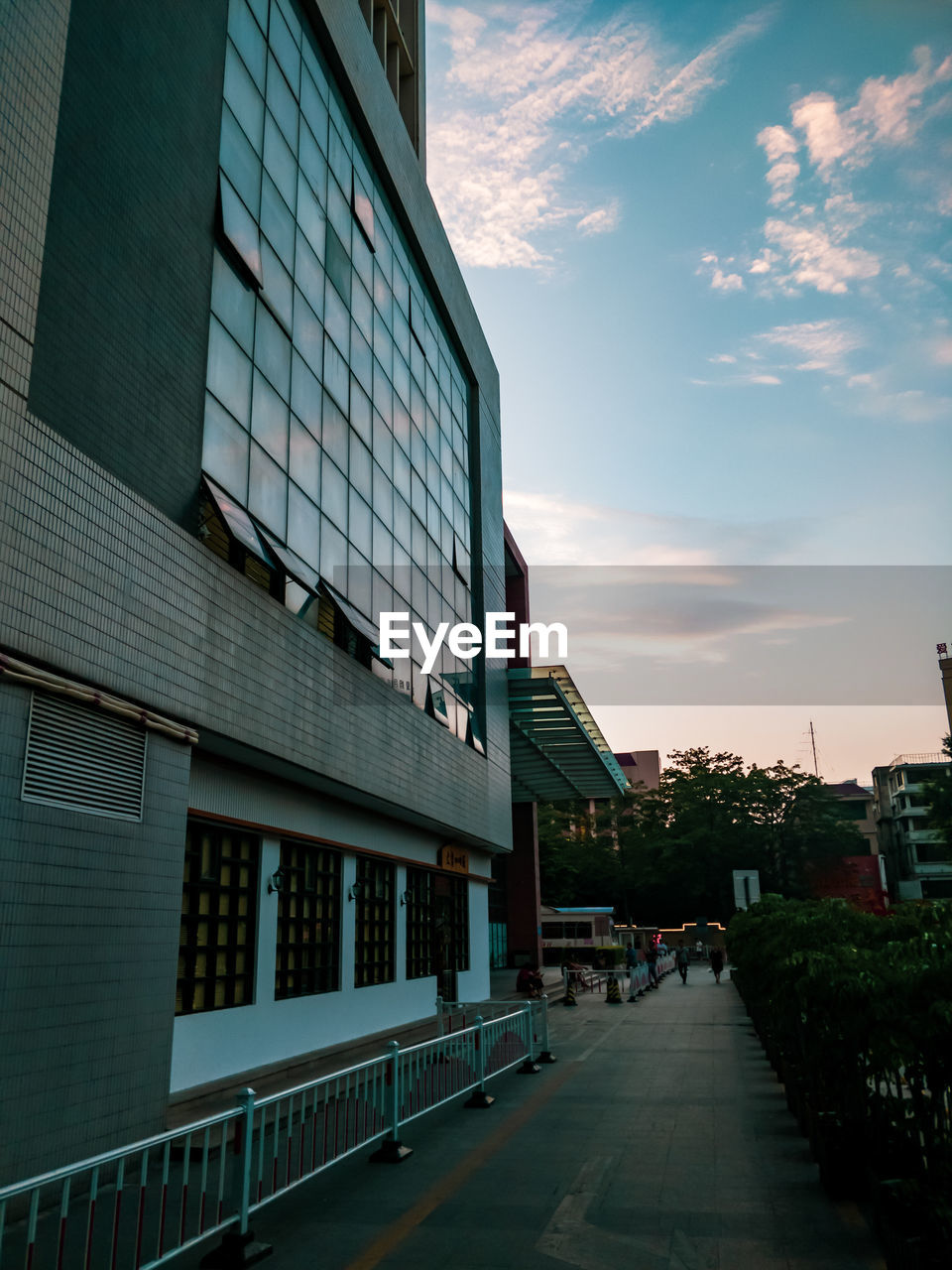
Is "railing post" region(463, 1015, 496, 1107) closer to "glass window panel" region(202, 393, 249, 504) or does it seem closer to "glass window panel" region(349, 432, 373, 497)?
"glass window panel" region(202, 393, 249, 504)

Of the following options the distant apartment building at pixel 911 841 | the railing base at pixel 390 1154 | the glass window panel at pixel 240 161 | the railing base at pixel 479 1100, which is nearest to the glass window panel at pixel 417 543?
the glass window panel at pixel 240 161

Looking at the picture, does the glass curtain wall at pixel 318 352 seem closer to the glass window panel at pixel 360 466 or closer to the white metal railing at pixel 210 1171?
the glass window panel at pixel 360 466

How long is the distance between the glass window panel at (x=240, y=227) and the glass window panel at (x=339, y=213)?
4.06 m

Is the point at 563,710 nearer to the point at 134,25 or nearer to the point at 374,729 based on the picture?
the point at 374,729

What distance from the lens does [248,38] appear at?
14.1 meters

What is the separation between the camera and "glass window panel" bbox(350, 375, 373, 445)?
58.9ft

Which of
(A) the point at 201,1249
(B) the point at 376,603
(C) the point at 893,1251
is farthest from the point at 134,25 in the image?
(C) the point at 893,1251

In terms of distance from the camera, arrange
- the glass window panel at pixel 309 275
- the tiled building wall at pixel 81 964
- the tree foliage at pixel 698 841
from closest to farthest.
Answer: the tiled building wall at pixel 81 964 → the glass window panel at pixel 309 275 → the tree foliage at pixel 698 841

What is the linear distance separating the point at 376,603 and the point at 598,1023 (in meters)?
12.6

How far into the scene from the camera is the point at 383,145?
2030cm

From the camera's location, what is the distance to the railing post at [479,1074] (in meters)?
12.1

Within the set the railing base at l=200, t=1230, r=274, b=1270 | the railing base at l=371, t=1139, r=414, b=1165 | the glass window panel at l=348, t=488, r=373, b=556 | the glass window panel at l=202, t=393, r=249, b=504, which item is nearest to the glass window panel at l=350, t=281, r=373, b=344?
the glass window panel at l=348, t=488, r=373, b=556

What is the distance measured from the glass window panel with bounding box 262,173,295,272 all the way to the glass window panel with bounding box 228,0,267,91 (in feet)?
5.05

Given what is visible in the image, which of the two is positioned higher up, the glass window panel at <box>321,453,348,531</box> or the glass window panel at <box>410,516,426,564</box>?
the glass window panel at <box>410,516,426,564</box>
